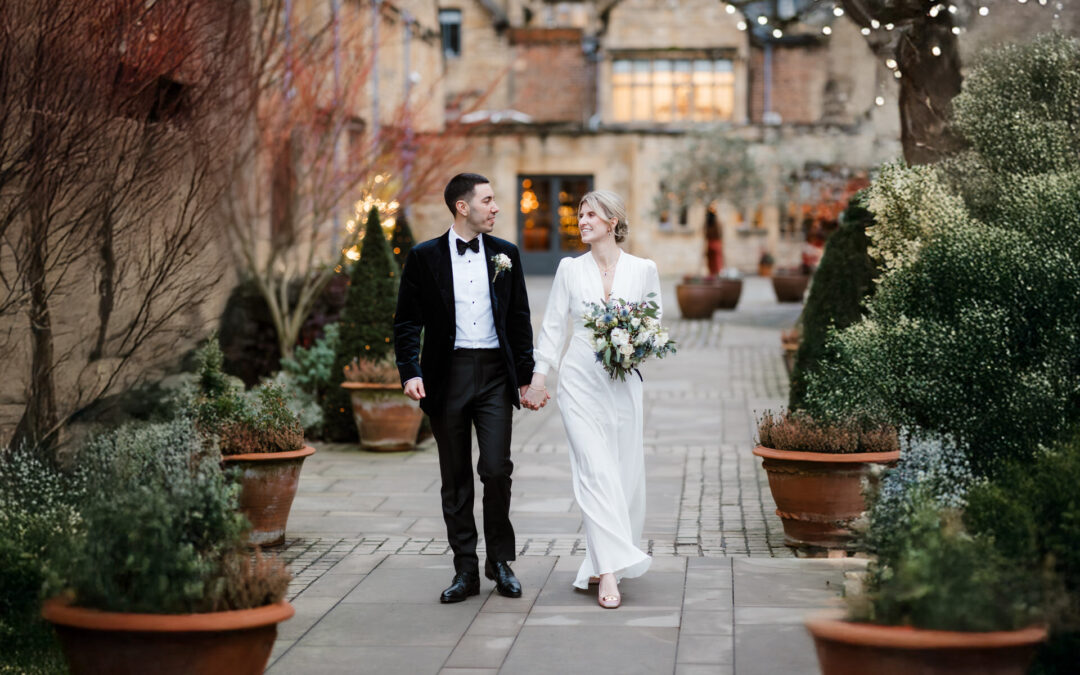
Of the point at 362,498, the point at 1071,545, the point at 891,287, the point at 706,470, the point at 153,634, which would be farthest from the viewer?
the point at 706,470

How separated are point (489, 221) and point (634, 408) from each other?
1.19 m

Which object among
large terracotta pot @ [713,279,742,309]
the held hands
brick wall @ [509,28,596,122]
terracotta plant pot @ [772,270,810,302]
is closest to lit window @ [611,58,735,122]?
brick wall @ [509,28,596,122]

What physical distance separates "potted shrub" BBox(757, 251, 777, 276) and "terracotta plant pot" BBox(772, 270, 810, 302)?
12351mm

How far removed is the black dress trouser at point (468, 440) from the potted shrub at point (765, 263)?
1449 inches

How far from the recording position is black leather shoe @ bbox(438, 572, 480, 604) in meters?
6.54

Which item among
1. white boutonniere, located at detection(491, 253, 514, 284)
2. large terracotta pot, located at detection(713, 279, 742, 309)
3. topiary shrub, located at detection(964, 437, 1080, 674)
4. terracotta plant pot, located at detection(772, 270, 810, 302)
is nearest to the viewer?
topiary shrub, located at detection(964, 437, 1080, 674)

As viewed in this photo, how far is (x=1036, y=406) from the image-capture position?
6355 millimetres

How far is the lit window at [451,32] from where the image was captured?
1772 inches

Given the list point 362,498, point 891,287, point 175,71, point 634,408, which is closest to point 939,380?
point 891,287

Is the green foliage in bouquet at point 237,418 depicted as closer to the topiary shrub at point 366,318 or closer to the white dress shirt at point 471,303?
the white dress shirt at point 471,303

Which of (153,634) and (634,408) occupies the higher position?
(634,408)

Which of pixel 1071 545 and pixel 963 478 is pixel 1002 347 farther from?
pixel 1071 545

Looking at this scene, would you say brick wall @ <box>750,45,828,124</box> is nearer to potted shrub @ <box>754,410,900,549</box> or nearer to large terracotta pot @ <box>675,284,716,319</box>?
large terracotta pot @ <box>675,284,716,319</box>

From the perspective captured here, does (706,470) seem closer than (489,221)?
No
